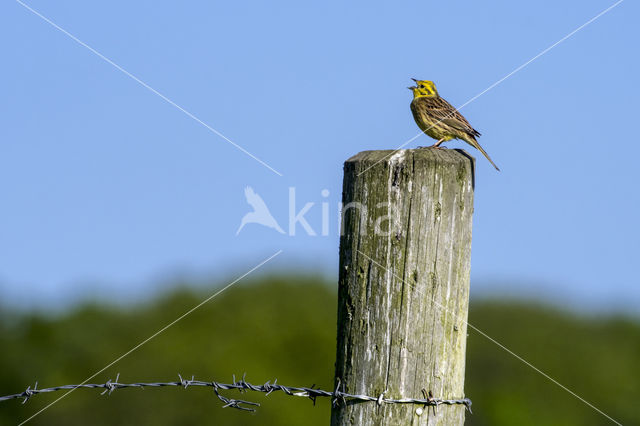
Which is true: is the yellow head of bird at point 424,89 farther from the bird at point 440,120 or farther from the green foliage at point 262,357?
the green foliage at point 262,357

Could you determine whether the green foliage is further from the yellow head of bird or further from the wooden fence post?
the wooden fence post

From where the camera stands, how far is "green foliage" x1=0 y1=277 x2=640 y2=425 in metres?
38.1

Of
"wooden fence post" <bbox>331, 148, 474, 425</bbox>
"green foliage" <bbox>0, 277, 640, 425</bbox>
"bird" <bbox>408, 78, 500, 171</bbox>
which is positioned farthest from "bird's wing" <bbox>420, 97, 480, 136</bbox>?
"green foliage" <bbox>0, 277, 640, 425</bbox>

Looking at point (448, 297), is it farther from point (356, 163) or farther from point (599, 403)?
point (599, 403)

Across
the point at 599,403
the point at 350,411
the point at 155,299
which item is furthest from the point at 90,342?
the point at 350,411

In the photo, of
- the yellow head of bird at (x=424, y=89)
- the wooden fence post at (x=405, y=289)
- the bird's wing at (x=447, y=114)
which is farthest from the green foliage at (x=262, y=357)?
the wooden fence post at (x=405, y=289)

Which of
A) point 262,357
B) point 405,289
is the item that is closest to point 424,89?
point 405,289

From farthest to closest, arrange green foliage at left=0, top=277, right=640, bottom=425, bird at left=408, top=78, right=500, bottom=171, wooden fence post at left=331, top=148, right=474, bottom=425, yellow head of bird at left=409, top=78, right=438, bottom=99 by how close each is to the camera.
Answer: green foliage at left=0, top=277, right=640, bottom=425 → yellow head of bird at left=409, top=78, right=438, bottom=99 → bird at left=408, top=78, right=500, bottom=171 → wooden fence post at left=331, top=148, right=474, bottom=425

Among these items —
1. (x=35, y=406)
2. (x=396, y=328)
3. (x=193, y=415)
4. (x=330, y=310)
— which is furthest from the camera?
(x=330, y=310)

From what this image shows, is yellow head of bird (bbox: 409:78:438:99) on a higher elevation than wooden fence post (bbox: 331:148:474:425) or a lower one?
higher

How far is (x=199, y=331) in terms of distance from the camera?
160 ft

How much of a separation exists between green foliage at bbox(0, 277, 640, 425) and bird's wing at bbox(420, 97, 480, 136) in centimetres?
2523

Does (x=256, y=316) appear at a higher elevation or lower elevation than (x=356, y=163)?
lower

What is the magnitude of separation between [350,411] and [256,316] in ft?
152
